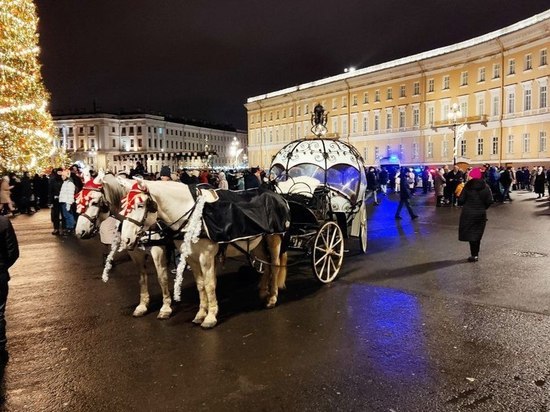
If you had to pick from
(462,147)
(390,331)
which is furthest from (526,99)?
(390,331)

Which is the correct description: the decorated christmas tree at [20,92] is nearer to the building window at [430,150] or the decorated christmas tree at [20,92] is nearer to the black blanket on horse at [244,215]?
the black blanket on horse at [244,215]

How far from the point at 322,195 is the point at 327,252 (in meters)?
1.12

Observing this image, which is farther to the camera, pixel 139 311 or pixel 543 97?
pixel 543 97

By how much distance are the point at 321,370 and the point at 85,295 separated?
461 centimetres

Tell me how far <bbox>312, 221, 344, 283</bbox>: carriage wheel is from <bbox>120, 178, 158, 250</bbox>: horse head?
3027 mm

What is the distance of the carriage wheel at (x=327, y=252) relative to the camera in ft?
25.0

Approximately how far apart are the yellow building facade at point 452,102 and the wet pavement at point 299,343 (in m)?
30.3

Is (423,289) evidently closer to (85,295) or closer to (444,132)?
(85,295)

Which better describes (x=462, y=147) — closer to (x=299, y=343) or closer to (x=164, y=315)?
(x=164, y=315)

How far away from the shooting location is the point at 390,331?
557 centimetres

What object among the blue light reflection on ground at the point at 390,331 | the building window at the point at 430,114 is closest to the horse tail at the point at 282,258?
the blue light reflection on ground at the point at 390,331

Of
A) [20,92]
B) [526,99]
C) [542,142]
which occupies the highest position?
[526,99]

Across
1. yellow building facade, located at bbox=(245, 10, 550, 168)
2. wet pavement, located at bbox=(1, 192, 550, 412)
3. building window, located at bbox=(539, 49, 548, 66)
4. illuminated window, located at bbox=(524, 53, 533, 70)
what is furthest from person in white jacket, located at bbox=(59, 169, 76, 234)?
illuminated window, located at bbox=(524, 53, 533, 70)

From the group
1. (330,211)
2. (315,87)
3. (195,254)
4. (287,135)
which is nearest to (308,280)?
(330,211)
